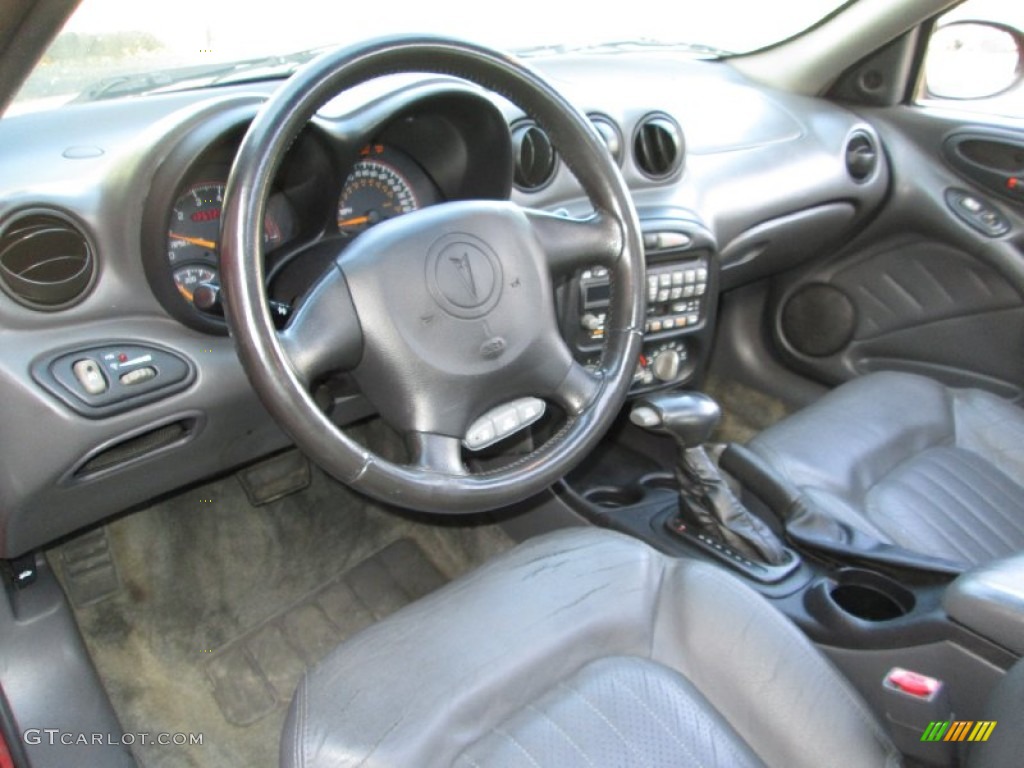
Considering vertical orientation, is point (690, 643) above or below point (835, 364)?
above

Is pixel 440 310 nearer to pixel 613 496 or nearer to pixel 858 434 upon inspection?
pixel 613 496

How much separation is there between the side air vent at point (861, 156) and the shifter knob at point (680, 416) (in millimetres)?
991

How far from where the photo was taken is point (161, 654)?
1.85m

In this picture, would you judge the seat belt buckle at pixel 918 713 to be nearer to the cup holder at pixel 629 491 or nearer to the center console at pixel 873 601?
the center console at pixel 873 601

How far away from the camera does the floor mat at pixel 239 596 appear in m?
1.79

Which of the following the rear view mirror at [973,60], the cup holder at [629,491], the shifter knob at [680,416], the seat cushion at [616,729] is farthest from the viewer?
the rear view mirror at [973,60]

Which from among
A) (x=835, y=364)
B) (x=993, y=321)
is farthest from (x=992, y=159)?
(x=835, y=364)

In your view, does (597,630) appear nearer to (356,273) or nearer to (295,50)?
(356,273)

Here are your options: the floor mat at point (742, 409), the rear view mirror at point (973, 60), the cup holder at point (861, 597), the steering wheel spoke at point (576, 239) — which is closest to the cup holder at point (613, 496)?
the cup holder at point (861, 597)

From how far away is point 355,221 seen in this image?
4.96ft

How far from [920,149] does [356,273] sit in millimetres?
1739

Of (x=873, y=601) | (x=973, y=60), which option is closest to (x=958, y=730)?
(x=873, y=601)

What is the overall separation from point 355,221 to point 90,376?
0.47 metres

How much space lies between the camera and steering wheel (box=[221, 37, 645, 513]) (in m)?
1.03
